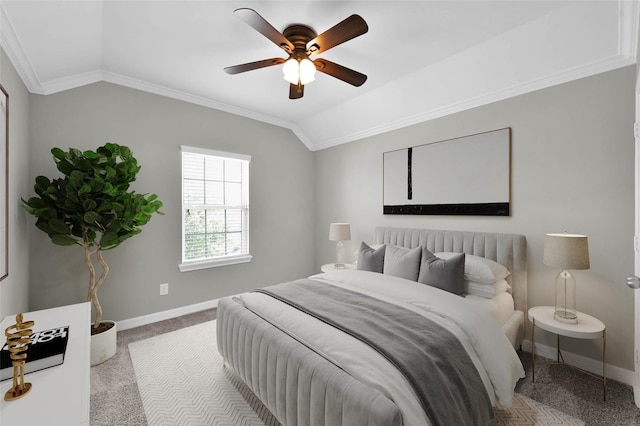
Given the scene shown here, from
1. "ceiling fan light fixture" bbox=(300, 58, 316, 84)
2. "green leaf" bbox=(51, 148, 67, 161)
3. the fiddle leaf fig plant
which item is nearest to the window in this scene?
the fiddle leaf fig plant

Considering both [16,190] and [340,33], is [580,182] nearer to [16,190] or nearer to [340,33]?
[340,33]

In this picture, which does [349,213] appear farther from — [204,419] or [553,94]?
[204,419]

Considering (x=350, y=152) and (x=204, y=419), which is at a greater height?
(x=350, y=152)

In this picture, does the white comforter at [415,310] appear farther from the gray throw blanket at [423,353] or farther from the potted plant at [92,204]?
the potted plant at [92,204]

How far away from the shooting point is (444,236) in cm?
318

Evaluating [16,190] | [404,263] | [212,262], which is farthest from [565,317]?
[16,190]

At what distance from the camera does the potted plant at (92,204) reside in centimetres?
233

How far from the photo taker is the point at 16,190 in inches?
89.4

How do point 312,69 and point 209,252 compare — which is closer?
point 312,69

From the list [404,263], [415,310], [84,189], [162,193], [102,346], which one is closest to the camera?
[415,310]

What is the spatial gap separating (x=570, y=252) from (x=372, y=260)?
1674 millimetres

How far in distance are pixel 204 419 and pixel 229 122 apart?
342cm

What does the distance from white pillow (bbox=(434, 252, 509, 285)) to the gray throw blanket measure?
3.14 feet

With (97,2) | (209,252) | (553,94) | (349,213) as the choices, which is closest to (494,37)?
(553,94)
